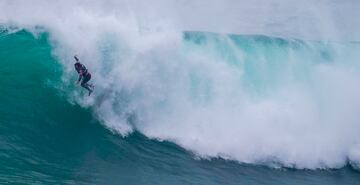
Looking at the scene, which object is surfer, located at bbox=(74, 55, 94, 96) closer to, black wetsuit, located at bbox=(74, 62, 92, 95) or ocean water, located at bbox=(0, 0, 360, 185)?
black wetsuit, located at bbox=(74, 62, 92, 95)

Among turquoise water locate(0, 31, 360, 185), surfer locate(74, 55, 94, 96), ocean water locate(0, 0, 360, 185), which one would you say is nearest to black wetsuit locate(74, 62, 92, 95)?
surfer locate(74, 55, 94, 96)

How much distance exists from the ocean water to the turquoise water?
1.3 inches

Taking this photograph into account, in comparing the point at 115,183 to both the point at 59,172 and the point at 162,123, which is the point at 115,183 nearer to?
the point at 59,172

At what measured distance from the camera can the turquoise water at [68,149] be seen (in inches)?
402

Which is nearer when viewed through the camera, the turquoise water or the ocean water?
the turquoise water

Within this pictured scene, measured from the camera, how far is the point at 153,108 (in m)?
13.5

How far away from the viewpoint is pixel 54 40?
45.3ft

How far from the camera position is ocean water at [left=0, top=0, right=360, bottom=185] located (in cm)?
1135

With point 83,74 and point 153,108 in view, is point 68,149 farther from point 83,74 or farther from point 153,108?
point 153,108

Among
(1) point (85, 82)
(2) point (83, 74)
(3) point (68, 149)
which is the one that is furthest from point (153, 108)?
(3) point (68, 149)

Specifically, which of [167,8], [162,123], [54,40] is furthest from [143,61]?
[167,8]

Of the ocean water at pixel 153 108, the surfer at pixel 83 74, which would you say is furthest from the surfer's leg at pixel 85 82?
the ocean water at pixel 153 108

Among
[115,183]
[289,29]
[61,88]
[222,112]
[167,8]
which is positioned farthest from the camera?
[289,29]

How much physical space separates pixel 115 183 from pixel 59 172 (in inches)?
46.9
